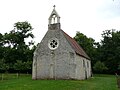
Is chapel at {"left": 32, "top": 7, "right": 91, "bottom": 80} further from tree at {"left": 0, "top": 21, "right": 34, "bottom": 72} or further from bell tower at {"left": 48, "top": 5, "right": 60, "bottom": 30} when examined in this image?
tree at {"left": 0, "top": 21, "right": 34, "bottom": 72}

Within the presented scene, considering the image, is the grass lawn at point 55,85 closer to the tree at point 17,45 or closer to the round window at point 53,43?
the round window at point 53,43

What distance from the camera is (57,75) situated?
1518 inches

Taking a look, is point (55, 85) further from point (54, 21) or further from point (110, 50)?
point (110, 50)

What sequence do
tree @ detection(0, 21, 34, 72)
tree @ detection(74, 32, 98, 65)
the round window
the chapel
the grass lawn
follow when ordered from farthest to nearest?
tree @ detection(74, 32, 98, 65), tree @ detection(0, 21, 34, 72), the round window, the chapel, the grass lawn

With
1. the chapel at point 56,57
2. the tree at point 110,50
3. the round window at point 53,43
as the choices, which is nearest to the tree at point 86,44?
the tree at point 110,50

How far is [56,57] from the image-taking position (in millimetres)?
39438

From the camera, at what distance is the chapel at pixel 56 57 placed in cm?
3844

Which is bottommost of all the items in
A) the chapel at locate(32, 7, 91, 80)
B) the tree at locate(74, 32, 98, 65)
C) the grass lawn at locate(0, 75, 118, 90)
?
the grass lawn at locate(0, 75, 118, 90)

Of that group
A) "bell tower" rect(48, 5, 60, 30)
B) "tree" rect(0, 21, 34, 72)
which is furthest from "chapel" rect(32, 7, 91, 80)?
"tree" rect(0, 21, 34, 72)

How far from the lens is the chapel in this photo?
38.4 meters

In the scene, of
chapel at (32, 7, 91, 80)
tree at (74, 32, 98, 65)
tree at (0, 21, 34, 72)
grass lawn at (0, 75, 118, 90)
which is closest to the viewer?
grass lawn at (0, 75, 118, 90)

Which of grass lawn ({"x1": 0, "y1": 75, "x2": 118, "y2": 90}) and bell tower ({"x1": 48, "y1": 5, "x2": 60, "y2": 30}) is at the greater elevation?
bell tower ({"x1": 48, "y1": 5, "x2": 60, "y2": 30})

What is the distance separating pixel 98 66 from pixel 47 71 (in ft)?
87.9

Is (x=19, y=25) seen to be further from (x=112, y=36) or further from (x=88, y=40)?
(x=112, y=36)
